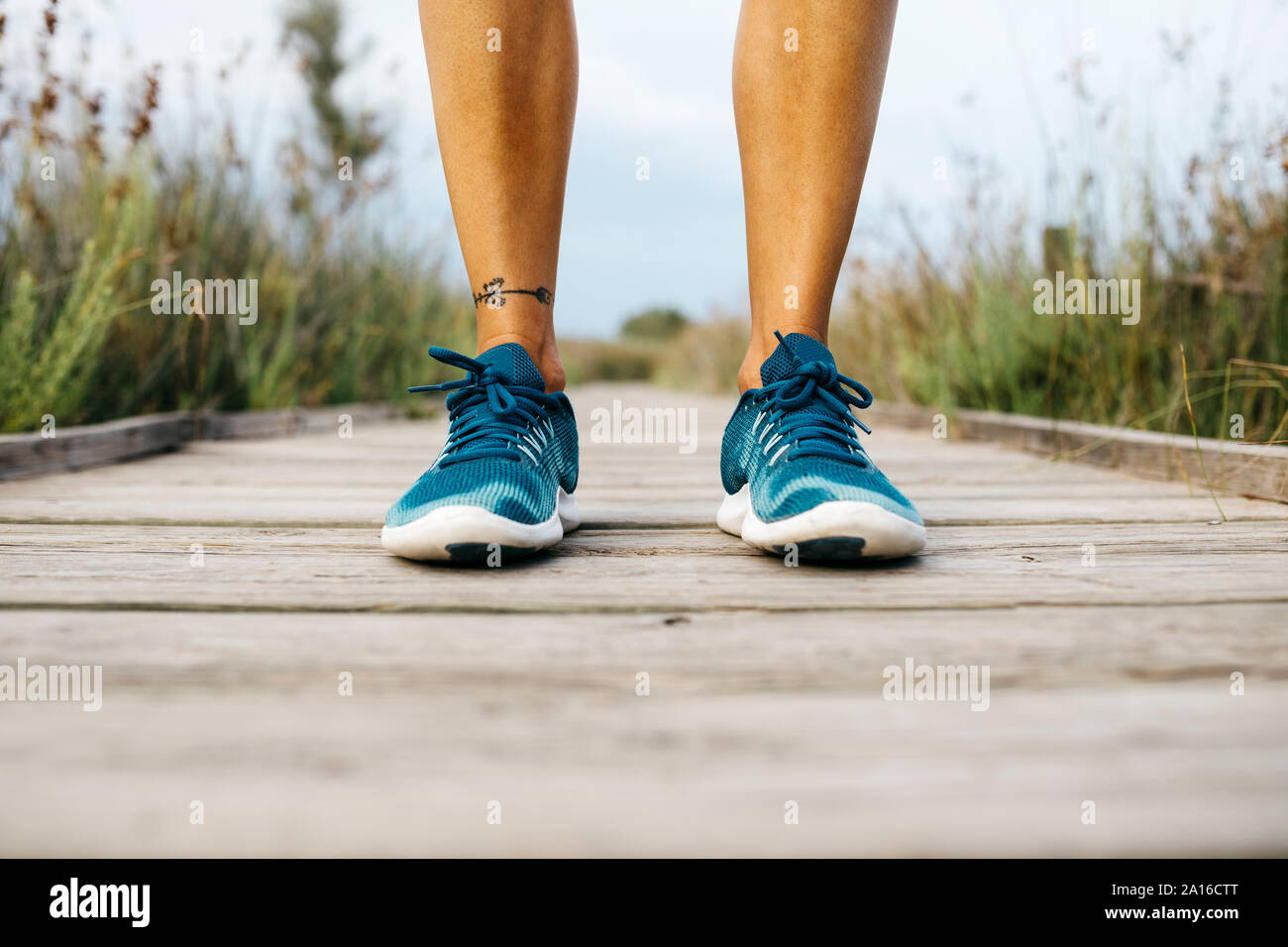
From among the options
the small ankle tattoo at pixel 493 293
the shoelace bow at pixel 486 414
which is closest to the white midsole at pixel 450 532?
the shoelace bow at pixel 486 414

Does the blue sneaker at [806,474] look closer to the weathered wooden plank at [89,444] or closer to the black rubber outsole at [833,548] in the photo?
the black rubber outsole at [833,548]

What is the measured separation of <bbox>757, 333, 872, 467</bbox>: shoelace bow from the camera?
1.06m

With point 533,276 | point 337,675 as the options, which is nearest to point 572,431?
point 533,276

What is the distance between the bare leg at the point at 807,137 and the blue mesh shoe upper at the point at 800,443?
76 millimetres

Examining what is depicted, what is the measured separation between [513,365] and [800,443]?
1.30ft

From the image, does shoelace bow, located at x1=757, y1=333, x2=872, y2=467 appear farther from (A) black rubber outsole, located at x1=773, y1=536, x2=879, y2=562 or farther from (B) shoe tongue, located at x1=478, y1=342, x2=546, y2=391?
(B) shoe tongue, located at x1=478, y1=342, x2=546, y2=391

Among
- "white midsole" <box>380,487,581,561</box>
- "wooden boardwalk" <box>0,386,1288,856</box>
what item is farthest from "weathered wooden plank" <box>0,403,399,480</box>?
"white midsole" <box>380,487,581,561</box>

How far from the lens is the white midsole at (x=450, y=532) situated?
0.93m

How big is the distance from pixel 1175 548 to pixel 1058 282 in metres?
1.71

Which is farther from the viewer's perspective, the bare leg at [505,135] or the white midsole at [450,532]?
the bare leg at [505,135]

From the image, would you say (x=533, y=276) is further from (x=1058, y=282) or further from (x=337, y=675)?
(x=1058, y=282)

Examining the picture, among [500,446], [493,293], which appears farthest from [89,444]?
[500,446]

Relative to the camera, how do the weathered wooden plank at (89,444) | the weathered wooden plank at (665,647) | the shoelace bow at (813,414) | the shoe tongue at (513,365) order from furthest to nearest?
1. the weathered wooden plank at (89,444)
2. the shoe tongue at (513,365)
3. the shoelace bow at (813,414)
4. the weathered wooden plank at (665,647)

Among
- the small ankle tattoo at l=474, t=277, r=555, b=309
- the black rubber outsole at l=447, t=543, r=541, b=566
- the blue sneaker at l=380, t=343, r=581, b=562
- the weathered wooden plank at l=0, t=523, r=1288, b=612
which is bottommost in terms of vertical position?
the weathered wooden plank at l=0, t=523, r=1288, b=612
